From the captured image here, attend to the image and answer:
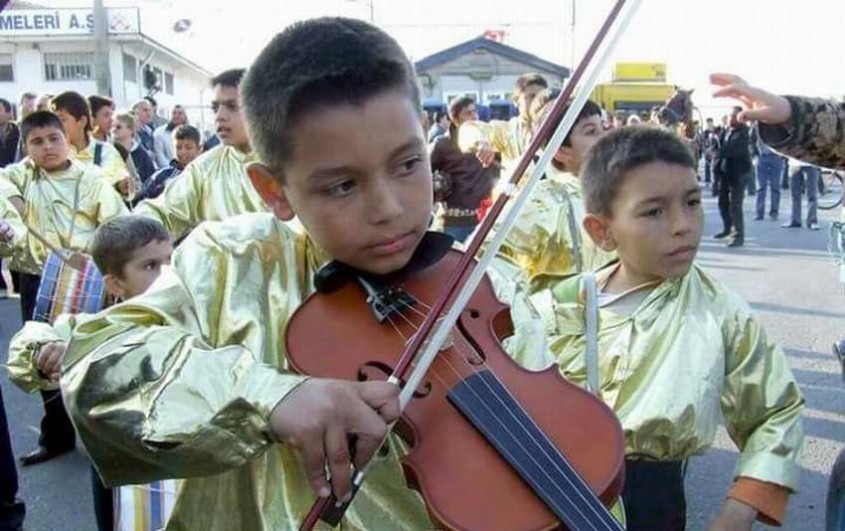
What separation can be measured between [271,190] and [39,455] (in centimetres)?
330

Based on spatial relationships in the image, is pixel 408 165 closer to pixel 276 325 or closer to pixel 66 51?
pixel 276 325

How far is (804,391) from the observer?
15.5 feet

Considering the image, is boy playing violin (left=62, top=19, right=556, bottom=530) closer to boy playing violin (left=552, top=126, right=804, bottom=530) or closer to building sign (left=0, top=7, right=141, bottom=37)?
boy playing violin (left=552, top=126, right=804, bottom=530)

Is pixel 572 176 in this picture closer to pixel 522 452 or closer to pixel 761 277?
pixel 522 452

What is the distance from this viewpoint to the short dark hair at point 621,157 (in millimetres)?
1995

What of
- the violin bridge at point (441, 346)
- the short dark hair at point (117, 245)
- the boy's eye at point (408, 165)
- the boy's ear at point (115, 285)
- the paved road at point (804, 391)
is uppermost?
the boy's eye at point (408, 165)

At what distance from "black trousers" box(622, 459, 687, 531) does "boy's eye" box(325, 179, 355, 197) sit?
970 mm

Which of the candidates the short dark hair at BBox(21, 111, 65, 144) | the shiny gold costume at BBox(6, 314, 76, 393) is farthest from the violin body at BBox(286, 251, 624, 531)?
the short dark hair at BBox(21, 111, 65, 144)

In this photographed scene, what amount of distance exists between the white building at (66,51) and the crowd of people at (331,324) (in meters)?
35.3

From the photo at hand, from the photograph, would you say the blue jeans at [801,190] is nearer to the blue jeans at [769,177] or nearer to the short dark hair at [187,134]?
the blue jeans at [769,177]

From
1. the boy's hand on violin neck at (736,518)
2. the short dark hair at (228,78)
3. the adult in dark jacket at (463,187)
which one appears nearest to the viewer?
the boy's hand on violin neck at (736,518)

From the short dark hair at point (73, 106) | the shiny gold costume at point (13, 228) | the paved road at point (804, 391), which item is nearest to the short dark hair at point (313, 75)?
the paved road at point (804, 391)

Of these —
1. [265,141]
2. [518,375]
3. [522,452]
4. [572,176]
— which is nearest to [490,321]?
[518,375]

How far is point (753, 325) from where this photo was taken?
1820mm
